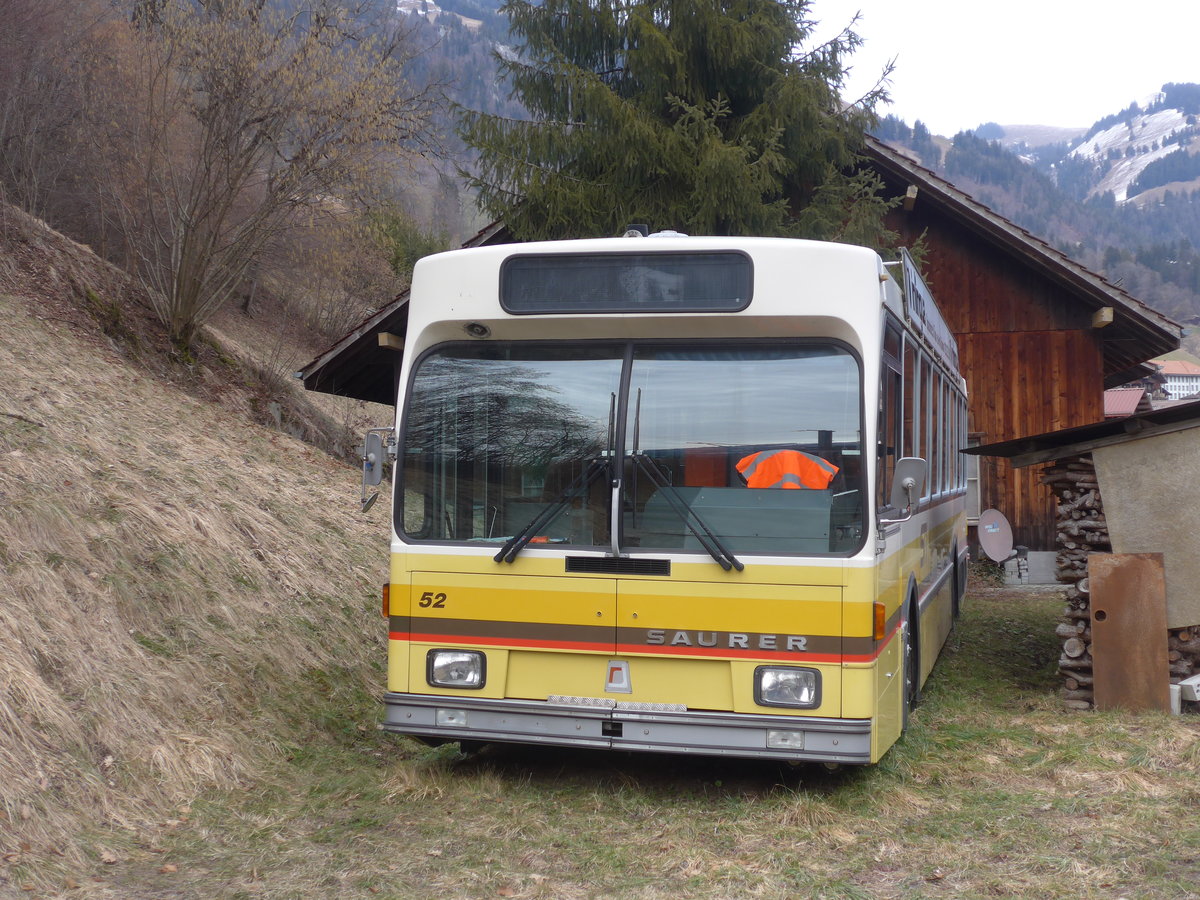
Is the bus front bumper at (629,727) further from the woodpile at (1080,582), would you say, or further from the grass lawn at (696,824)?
the woodpile at (1080,582)

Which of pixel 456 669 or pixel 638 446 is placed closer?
pixel 638 446

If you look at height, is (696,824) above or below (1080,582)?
below

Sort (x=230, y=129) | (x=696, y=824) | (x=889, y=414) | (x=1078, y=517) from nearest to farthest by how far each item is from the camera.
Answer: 1. (x=696, y=824)
2. (x=889, y=414)
3. (x=1078, y=517)
4. (x=230, y=129)

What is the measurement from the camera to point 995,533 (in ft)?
57.9

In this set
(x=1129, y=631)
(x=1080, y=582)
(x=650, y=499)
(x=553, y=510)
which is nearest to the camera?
(x=650, y=499)

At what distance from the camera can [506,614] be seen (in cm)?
624

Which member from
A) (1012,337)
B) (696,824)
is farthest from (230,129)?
(696,824)

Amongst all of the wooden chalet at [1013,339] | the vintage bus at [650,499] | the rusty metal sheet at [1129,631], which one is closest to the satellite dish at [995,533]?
the wooden chalet at [1013,339]

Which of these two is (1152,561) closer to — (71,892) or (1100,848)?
(1100,848)

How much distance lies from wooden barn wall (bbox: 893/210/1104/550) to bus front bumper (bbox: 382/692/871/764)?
13.8 metres

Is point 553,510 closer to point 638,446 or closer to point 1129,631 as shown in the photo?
point 638,446

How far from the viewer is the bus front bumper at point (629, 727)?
19.0 ft

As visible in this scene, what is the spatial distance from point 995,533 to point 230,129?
12353 millimetres

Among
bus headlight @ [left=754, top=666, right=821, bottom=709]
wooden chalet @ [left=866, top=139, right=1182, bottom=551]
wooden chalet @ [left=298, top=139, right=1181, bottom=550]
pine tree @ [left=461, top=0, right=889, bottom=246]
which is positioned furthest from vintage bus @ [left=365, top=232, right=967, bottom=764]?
wooden chalet @ [left=866, top=139, right=1182, bottom=551]
